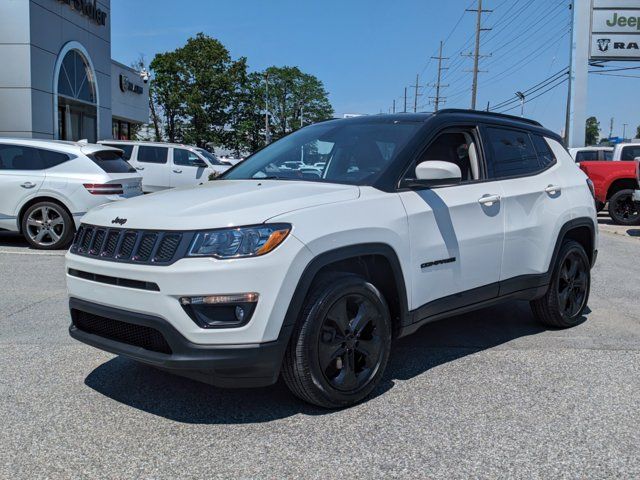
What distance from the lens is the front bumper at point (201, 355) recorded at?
10.4 feet

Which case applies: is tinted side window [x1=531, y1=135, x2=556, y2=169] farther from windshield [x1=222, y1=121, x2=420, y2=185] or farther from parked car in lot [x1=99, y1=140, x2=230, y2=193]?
parked car in lot [x1=99, y1=140, x2=230, y2=193]

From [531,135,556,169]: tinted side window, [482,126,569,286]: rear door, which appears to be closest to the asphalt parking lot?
[482,126,569,286]: rear door

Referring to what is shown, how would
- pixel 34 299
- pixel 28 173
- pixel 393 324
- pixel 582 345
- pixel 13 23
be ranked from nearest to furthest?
1. pixel 393 324
2. pixel 582 345
3. pixel 34 299
4. pixel 28 173
5. pixel 13 23

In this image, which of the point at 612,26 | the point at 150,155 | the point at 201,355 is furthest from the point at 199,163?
the point at 612,26

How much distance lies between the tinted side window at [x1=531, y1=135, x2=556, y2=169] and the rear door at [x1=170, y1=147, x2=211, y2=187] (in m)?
14.6

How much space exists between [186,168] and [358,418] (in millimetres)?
16518

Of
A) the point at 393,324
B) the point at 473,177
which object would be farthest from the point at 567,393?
the point at 473,177

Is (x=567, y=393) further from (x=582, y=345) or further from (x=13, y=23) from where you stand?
(x=13, y=23)

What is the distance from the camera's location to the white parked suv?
3.19 metres

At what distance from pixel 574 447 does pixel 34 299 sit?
5.35m

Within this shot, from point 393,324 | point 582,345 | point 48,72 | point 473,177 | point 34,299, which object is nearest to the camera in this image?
point 393,324

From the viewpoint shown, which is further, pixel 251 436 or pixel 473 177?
pixel 473 177

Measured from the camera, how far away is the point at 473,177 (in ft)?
15.5

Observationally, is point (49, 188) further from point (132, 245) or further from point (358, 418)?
point (358, 418)
